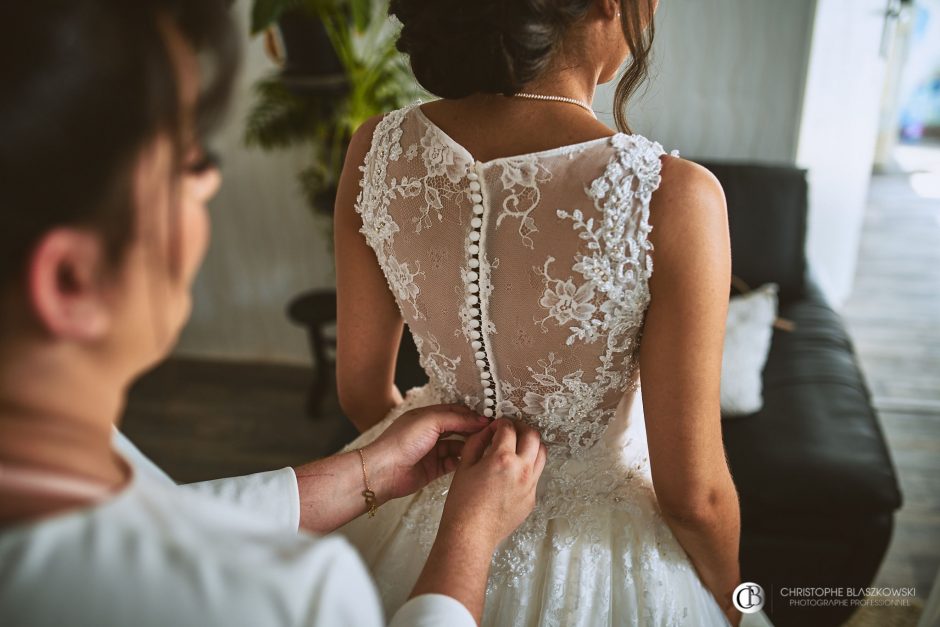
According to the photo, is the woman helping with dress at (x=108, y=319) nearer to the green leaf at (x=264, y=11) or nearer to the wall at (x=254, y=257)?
the green leaf at (x=264, y=11)

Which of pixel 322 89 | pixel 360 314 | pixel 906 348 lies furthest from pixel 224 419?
pixel 906 348

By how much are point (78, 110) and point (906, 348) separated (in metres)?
3.55

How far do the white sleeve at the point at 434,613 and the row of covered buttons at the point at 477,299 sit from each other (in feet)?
1.11

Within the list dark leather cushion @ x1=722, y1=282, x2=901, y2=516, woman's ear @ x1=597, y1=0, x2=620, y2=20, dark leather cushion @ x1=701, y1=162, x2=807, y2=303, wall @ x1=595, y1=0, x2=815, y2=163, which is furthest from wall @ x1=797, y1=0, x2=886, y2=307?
woman's ear @ x1=597, y1=0, x2=620, y2=20

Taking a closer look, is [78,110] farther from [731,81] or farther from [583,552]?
[731,81]

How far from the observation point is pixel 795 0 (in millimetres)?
2107

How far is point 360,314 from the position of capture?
111cm

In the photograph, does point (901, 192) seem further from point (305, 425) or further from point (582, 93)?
point (582, 93)

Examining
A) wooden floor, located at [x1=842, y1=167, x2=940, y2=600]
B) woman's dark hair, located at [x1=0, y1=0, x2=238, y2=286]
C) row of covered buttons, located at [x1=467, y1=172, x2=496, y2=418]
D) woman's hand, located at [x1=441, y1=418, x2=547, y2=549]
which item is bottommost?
wooden floor, located at [x1=842, y1=167, x2=940, y2=600]

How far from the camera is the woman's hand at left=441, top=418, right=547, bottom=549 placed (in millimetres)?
830

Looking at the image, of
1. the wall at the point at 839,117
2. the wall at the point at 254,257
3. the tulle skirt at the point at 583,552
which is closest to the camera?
the tulle skirt at the point at 583,552

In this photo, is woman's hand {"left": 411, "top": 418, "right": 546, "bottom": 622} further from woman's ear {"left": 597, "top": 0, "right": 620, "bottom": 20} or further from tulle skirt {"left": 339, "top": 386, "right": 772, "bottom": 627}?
woman's ear {"left": 597, "top": 0, "right": 620, "bottom": 20}

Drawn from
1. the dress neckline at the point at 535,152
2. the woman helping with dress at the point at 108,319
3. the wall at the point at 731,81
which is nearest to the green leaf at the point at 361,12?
the wall at the point at 731,81

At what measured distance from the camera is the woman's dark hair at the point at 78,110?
40cm
